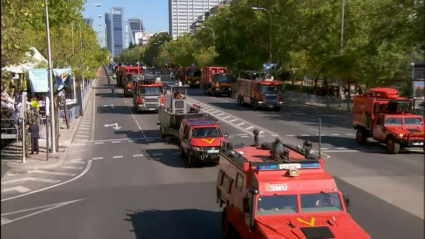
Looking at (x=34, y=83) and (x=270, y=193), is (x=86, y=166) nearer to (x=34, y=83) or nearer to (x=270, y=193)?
(x=34, y=83)

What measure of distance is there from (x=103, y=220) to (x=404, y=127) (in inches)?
597

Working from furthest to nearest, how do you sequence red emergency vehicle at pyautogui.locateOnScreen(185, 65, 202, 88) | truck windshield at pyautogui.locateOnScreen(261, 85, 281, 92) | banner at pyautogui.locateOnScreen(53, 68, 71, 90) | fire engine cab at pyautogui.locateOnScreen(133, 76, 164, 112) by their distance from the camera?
red emergency vehicle at pyautogui.locateOnScreen(185, 65, 202, 88)
truck windshield at pyautogui.locateOnScreen(261, 85, 281, 92)
fire engine cab at pyautogui.locateOnScreen(133, 76, 164, 112)
banner at pyautogui.locateOnScreen(53, 68, 71, 90)

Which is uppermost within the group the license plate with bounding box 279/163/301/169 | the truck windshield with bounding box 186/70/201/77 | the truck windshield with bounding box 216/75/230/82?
the truck windshield with bounding box 186/70/201/77

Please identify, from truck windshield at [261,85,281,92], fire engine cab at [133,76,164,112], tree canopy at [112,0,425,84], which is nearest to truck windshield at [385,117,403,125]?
tree canopy at [112,0,425,84]

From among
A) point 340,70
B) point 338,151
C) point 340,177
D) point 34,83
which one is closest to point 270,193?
point 340,177

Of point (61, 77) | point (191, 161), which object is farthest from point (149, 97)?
point (191, 161)

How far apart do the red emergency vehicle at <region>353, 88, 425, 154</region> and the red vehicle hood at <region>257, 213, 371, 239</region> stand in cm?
1410

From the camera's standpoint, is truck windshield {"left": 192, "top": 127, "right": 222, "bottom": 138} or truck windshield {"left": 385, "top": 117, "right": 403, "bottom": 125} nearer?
truck windshield {"left": 192, "top": 127, "right": 222, "bottom": 138}

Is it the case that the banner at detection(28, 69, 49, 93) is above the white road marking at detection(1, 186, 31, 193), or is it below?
above

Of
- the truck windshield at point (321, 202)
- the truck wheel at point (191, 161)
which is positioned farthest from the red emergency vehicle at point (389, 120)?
the truck windshield at point (321, 202)

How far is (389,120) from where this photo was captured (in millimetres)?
23953

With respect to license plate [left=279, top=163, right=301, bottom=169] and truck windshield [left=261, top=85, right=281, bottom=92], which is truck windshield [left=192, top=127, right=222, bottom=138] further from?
truck windshield [left=261, top=85, right=281, bottom=92]

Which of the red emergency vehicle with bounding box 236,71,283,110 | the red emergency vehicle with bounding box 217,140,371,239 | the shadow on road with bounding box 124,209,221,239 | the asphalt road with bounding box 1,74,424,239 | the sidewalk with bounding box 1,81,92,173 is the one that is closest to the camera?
the asphalt road with bounding box 1,74,424,239

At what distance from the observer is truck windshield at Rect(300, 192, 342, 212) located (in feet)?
29.5
